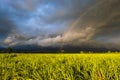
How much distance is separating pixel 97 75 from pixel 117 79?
0.41 metres

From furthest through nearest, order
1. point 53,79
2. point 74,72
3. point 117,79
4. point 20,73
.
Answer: point 20,73
point 74,72
point 53,79
point 117,79

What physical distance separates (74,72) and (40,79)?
0.88 m

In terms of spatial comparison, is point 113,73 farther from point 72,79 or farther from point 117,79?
point 72,79

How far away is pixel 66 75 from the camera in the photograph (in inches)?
179

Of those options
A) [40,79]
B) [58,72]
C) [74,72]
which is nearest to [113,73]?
[74,72]

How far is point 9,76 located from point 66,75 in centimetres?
163

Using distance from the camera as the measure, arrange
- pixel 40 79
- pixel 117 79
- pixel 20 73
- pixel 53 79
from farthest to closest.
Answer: pixel 20 73 < pixel 40 79 < pixel 53 79 < pixel 117 79

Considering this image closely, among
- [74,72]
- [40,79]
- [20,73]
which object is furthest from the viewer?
[20,73]

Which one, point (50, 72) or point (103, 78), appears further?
point (50, 72)

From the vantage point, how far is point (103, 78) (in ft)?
13.8

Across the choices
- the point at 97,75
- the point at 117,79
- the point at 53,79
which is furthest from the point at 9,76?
the point at 117,79

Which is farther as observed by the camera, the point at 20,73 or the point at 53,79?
the point at 20,73

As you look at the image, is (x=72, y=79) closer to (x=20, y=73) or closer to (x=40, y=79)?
(x=40, y=79)

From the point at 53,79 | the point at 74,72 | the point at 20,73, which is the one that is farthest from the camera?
the point at 20,73
